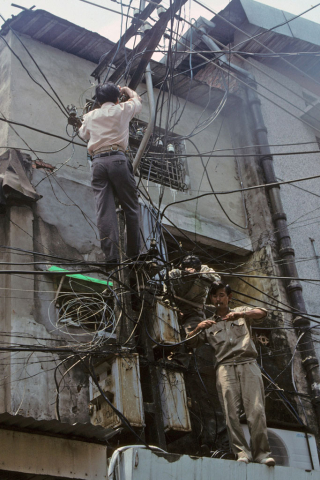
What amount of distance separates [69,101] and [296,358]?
603 centimetres

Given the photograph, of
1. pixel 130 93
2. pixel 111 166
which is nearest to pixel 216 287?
pixel 111 166

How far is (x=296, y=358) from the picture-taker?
35.0ft

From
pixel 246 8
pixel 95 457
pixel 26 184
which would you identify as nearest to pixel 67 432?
pixel 95 457

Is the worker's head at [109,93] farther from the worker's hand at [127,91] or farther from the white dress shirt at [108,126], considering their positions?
the worker's hand at [127,91]

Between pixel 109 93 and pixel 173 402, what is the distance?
13.2ft

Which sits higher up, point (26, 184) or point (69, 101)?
point (69, 101)

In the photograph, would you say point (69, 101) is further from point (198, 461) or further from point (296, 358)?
point (198, 461)

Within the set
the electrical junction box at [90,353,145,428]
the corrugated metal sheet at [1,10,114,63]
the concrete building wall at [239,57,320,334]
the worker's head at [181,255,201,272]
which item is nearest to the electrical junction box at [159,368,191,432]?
the electrical junction box at [90,353,145,428]

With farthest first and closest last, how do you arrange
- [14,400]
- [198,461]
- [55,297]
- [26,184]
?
[26,184]
[55,297]
[14,400]
[198,461]

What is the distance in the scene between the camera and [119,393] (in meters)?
6.45

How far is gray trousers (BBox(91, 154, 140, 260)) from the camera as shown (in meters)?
7.71

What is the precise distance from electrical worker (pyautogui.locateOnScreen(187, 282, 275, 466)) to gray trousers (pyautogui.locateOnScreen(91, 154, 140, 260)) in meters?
1.26

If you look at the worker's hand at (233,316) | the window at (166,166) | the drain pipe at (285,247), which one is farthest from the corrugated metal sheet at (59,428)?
the window at (166,166)

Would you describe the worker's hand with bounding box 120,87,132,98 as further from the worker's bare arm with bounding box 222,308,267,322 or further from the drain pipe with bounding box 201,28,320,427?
the worker's bare arm with bounding box 222,308,267,322
